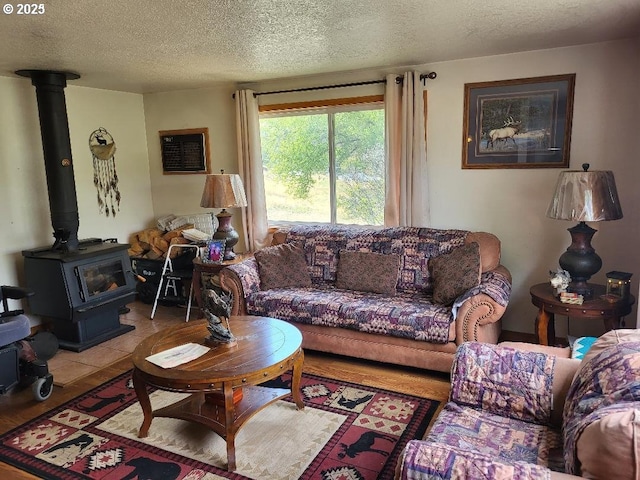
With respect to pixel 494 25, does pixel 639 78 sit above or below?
below

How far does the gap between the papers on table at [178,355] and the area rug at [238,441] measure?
0.50 meters

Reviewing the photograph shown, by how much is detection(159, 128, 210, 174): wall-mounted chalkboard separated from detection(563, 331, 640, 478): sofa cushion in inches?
169

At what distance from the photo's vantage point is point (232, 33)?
2.88 meters

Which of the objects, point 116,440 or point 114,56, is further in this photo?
point 114,56

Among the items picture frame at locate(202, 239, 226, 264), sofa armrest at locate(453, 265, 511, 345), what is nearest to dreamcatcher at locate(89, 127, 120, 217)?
picture frame at locate(202, 239, 226, 264)

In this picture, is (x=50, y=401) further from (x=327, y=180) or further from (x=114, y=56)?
(x=327, y=180)

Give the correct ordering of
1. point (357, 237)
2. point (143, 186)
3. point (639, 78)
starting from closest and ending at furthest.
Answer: point (639, 78) < point (357, 237) < point (143, 186)

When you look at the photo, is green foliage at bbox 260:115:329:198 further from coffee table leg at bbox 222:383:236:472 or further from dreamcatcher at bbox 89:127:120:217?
coffee table leg at bbox 222:383:236:472

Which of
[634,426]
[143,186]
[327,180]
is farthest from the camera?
[143,186]

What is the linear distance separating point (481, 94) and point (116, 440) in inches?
140

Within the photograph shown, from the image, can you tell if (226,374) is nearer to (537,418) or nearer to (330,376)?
(330,376)

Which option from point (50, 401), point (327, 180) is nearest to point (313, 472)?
point (50, 401)

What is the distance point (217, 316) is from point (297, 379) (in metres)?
0.60

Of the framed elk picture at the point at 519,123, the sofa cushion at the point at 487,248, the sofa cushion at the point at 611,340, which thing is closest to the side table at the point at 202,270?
the sofa cushion at the point at 487,248
